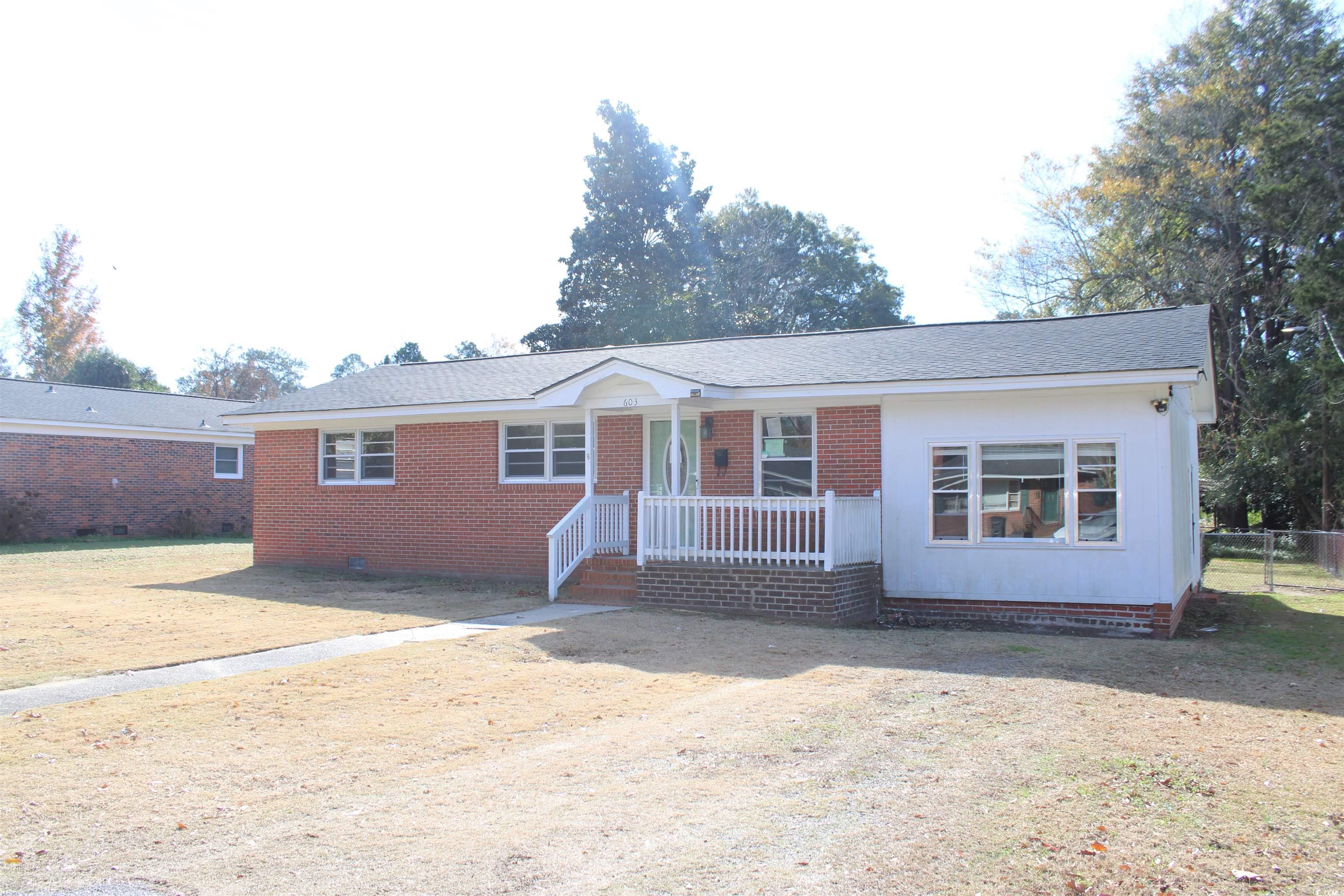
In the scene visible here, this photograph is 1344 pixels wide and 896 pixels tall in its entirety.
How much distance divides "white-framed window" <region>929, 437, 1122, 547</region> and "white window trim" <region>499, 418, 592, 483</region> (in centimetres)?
567

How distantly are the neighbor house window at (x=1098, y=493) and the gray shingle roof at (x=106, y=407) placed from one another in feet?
65.8

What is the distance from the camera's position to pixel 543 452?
55.5 ft

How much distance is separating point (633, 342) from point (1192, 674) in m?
36.8

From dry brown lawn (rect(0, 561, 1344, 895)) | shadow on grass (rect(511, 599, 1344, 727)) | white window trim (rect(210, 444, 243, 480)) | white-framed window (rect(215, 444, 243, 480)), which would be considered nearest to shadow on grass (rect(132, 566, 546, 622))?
shadow on grass (rect(511, 599, 1344, 727))

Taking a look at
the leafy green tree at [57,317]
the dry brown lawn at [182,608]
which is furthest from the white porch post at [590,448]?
the leafy green tree at [57,317]

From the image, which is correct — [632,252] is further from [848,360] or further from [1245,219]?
[848,360]

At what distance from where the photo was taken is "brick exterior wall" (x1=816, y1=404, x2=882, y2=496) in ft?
46.5

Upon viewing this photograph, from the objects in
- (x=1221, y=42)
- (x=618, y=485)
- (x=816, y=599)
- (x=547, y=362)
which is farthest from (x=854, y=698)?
(x=1221, y=42)

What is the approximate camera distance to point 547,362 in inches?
789

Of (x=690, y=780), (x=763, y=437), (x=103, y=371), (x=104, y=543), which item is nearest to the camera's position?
(x=690, y=780)

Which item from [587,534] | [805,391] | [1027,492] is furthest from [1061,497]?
[587,534]

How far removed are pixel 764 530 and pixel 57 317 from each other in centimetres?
5840

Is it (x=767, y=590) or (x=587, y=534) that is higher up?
(x=587, y=534)

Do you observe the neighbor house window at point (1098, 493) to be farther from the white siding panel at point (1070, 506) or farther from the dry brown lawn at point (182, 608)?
the dry brown lawn at point (182, 608)
